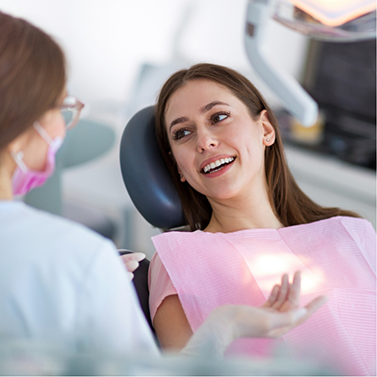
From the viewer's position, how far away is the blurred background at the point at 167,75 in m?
2.54

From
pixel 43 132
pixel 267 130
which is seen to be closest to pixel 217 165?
pixel 267 130

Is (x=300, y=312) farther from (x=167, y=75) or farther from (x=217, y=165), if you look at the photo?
(x=167, y=75)

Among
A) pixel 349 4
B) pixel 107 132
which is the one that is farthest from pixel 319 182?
pixel 349 4

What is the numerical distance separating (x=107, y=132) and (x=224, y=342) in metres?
1.37

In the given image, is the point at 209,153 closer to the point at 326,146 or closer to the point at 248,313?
the point at 248,313

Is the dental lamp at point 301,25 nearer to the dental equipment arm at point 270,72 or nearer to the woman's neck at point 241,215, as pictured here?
the dental equipment arm at point 270,72

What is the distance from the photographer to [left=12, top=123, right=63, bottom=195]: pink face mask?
692 millimetres

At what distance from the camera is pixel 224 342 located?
80cm

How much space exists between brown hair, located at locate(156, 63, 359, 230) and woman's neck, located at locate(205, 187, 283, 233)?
6 cm

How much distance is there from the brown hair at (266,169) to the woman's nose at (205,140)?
0.14m

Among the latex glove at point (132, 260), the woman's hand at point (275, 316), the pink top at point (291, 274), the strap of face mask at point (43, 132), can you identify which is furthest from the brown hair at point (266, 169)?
the strap of face mask at point (43, 132)

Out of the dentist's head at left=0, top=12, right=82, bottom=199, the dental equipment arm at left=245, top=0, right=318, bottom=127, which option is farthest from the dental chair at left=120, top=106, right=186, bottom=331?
the dentist's head at left=0, top=12, right=82, bottom=199

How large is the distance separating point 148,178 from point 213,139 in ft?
0.71

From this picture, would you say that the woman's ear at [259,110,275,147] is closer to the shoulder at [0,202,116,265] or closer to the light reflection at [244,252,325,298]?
the light reflection at [244,252,325,298]
